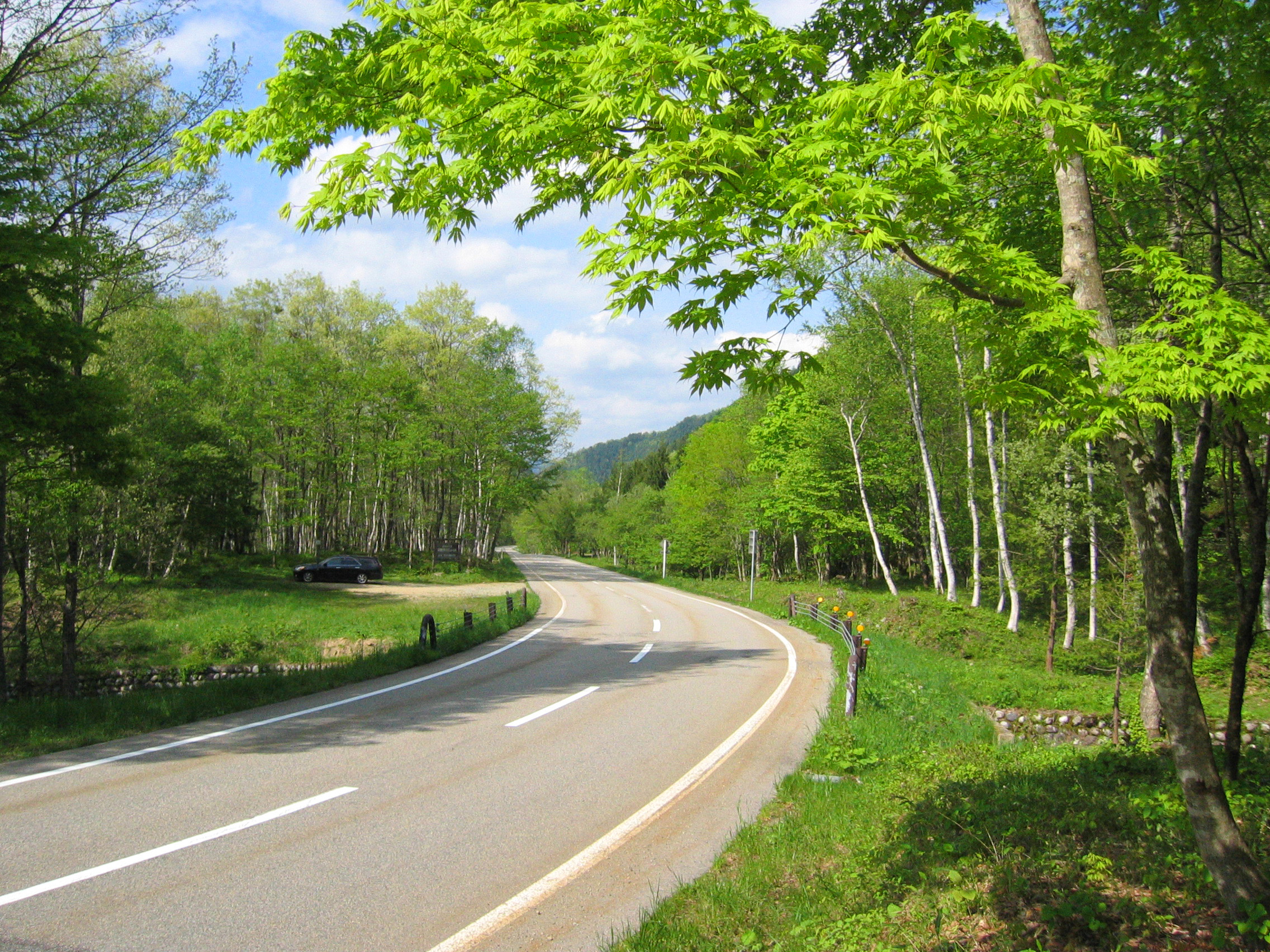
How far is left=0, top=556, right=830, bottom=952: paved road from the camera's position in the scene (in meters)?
4.27

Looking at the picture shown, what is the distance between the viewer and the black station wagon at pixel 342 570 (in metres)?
36.3

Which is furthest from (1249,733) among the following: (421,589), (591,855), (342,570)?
(342,570)

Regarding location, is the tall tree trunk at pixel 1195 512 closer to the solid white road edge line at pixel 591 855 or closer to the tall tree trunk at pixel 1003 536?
the solid white road edge line at pixel 591 855

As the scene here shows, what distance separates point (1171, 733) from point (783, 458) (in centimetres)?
3447

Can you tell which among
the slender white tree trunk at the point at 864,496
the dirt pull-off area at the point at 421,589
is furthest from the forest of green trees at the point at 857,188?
the dirt pull-off area at the point at 421,589

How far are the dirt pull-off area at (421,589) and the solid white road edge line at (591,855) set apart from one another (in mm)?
25024

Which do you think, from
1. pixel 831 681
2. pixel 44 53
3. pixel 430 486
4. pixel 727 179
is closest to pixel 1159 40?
pixel 727 179

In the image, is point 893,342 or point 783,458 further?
point 783,458

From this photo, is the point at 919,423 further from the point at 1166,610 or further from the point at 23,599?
the point at 23,599

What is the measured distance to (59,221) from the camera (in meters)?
12.7

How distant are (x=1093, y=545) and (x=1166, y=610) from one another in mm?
19309

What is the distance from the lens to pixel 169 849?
5195 mm

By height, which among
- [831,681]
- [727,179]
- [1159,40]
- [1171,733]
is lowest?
[831,681]

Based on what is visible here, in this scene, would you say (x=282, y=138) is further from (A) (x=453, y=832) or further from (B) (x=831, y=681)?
(B) (x=831, y=681)
